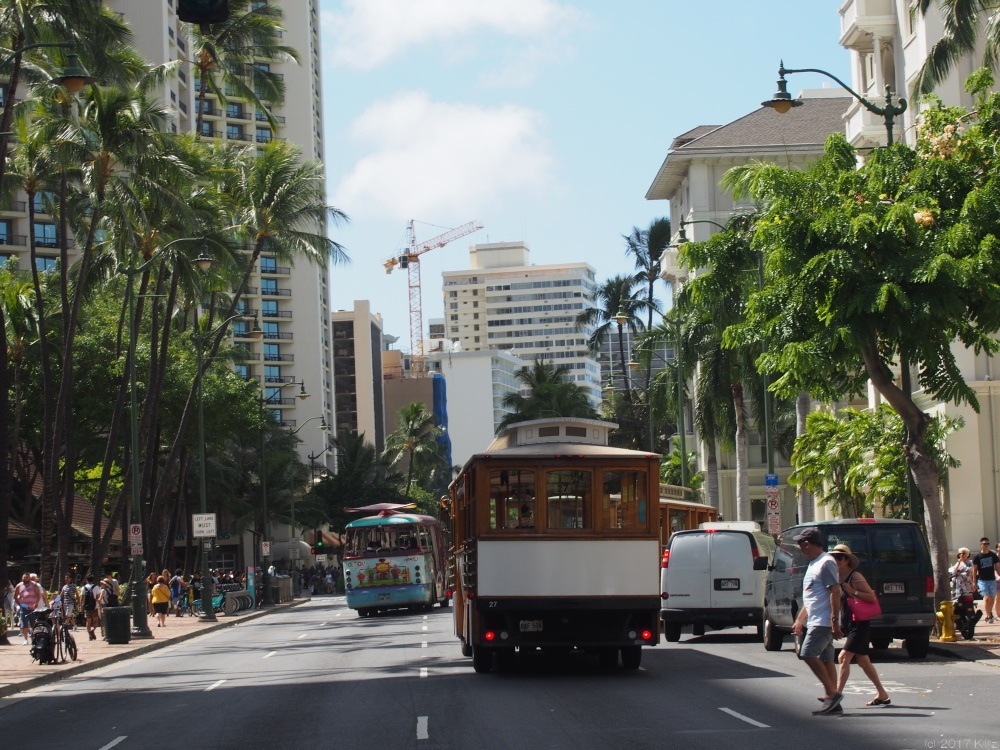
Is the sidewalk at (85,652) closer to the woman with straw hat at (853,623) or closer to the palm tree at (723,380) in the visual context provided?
the woman with straw hat at (853,623)

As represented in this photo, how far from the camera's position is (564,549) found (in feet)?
60.2

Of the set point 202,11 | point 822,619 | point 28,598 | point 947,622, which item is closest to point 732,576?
point 947,622

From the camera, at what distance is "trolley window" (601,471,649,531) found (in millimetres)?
18609

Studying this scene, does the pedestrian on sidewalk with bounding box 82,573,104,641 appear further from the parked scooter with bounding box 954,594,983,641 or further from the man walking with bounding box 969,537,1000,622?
the parked scooter with bounding box 954,594,983,641

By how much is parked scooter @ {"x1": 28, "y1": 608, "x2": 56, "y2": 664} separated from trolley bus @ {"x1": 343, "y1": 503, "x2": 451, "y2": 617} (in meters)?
16.0

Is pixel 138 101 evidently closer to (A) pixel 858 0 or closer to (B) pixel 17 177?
(B) pixel 17 177

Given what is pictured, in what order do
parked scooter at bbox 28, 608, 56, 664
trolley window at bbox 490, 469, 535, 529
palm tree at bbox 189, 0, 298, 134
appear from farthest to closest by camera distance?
1. palm tree at bbox 189, 0, 298, 134
2. parked scooter at bbox 28, 608, 56, 664
3. trolley window at bbox 490, 469, 535, 529

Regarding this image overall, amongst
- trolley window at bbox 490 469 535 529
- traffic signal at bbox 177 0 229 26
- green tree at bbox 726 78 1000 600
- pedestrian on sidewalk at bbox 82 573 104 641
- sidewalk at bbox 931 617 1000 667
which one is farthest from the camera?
pedestrian on sidewalk at bbox 82 573 104 641

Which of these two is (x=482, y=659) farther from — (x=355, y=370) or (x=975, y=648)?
(x=355, y=370)

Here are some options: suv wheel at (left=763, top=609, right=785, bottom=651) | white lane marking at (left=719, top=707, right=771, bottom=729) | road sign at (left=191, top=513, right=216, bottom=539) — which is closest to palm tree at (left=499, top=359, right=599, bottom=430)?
road sign at (left=191, top=513, right=216, bottom=539)

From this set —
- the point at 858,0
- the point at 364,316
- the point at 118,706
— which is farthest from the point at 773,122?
the point at 364,316

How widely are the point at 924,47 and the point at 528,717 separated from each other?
2950 cm

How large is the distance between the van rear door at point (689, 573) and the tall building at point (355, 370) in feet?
415

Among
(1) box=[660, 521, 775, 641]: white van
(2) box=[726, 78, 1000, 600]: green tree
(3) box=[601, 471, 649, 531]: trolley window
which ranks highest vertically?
(2) box=[726, 78, 1000, 600]: green tree
